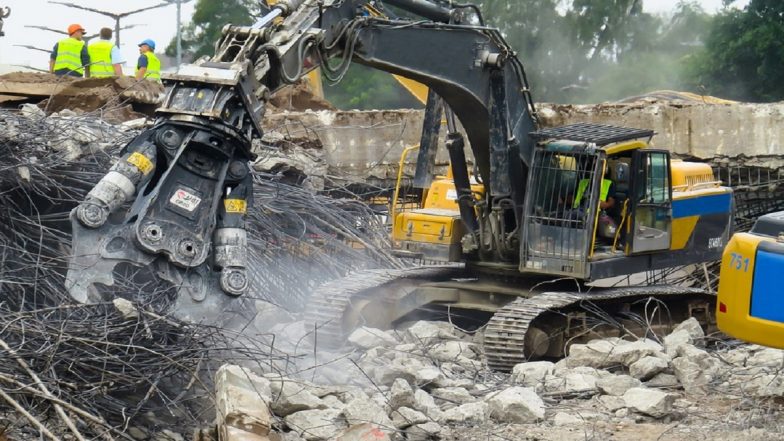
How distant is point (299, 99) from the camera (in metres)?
18.6

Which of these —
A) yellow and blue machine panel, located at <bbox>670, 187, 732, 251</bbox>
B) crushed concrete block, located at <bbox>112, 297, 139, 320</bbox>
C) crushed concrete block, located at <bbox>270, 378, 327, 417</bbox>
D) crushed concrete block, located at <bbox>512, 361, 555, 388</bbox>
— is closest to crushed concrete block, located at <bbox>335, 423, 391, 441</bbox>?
crushed concrete block, located at <bbox>270, 378, 327, 417</bbox>

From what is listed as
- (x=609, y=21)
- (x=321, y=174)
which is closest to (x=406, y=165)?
(x=321, y=174)

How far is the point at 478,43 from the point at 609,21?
28.1 m

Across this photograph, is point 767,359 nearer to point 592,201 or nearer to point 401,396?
point 592,201

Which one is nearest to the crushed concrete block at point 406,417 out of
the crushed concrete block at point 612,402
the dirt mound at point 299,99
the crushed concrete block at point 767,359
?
the crushed concrete block at point 612,402

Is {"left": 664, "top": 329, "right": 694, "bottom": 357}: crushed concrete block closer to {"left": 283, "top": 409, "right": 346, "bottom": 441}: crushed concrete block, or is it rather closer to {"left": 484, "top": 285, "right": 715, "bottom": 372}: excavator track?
{"left": 484, "top": 285, "right": 715, "bottom": 372}: excavator track

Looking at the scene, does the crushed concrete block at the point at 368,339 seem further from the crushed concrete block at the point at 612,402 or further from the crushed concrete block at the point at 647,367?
the crushed concrete block at the point at 612,402

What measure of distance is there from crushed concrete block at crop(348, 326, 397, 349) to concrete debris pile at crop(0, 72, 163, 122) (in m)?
5.45

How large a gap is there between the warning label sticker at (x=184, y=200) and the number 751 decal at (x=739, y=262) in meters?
3.10

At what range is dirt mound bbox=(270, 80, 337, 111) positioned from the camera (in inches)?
717

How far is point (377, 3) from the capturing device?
9102 millimetres

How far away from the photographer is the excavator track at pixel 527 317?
9.55 m

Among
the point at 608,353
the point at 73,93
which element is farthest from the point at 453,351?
the point at 73,93

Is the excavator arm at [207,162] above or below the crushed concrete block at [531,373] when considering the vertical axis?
above
